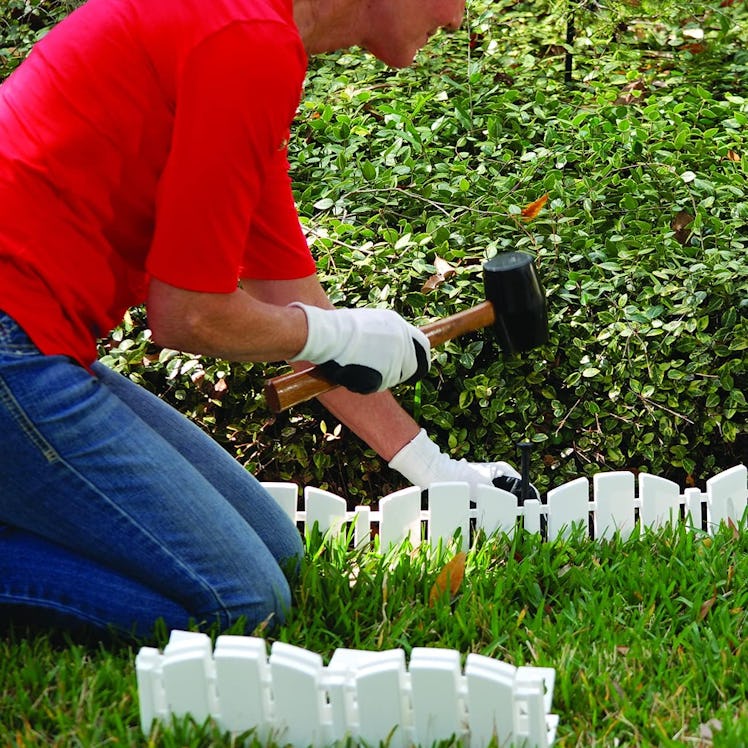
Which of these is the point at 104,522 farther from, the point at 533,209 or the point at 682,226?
the point at 682,226

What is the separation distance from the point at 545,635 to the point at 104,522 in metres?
0.94

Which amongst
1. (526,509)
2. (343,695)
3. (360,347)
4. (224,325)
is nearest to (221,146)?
(224,325)

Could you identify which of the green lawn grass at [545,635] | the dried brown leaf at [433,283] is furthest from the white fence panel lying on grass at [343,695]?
the dried brown leaf at [433,283]

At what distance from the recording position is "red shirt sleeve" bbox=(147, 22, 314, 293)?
6.22 ft

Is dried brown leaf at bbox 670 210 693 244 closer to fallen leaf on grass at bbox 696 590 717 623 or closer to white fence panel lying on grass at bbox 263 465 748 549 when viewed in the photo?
white fence panel lying on grass at bbox 263 465 748 549

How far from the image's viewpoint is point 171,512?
217cm

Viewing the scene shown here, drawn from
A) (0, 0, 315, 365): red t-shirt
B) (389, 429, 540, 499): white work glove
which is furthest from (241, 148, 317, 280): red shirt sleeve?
(389, 429, 540, 499): white work glove

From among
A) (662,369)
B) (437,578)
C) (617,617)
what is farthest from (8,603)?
(662,369)

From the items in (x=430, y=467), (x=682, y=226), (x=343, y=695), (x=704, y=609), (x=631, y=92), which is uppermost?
(x=631, y=92)

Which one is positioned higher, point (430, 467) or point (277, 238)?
point (277, 238)

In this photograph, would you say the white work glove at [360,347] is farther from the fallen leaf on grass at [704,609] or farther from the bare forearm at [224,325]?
the fallen leaf on grass at [704,609]

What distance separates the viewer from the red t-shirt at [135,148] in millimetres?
1911

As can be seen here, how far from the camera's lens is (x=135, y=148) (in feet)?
6.71

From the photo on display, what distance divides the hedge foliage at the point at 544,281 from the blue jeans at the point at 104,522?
2.88 feet
